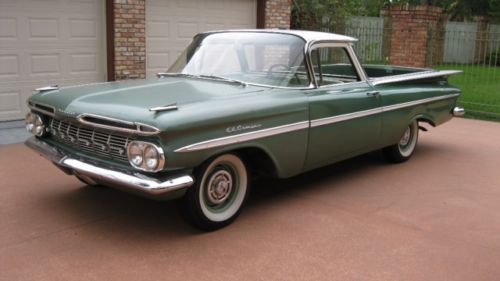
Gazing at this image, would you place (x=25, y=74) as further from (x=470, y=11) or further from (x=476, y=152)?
(x=470, y=11)

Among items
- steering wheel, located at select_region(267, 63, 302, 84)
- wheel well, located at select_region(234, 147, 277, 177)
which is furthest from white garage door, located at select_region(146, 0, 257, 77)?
wheel well, located at select_region(234, 147, 277, 177)

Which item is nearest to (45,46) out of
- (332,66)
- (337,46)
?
(332,66)

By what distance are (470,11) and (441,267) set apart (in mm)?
27819

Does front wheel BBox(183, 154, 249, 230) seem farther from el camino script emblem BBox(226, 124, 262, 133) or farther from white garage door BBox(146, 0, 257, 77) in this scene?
white garage door BBox(146, 0, 257, 77)

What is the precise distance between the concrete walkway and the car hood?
0.94 meters

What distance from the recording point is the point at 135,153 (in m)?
3.95

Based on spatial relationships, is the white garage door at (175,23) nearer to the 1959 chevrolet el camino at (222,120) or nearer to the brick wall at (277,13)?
the brick wall at (277,13)

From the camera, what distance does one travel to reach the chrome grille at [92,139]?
13.4 feet

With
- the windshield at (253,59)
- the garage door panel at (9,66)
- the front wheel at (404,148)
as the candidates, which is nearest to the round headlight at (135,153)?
the windshield at (253,59)

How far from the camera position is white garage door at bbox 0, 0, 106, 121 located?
838 cm

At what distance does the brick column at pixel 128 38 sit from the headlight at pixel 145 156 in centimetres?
579

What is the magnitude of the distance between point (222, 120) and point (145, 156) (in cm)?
66

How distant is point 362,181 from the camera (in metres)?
6.04

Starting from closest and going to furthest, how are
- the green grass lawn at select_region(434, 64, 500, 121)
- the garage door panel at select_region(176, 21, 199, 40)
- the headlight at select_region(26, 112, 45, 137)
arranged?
the headlight at select_region(26, 112, 45, 137) → the garage door panel at select_region(176, 21, 199, 40) → the green grass lawn at select_region(434, 64, 500, 121)
